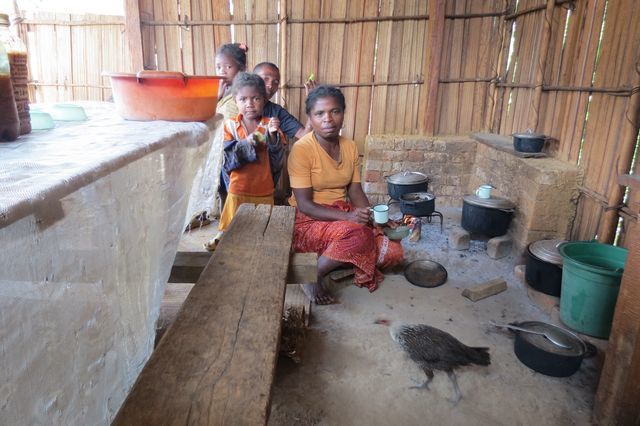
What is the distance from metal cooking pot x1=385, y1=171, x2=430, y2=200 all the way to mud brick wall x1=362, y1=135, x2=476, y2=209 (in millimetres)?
659

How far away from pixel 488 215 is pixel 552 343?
1.50m

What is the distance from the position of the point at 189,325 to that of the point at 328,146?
7.53 ft

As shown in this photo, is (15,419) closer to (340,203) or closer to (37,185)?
(37,185)

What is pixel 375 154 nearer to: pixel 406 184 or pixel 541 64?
pixel 406 184

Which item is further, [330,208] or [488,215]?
[488,215]

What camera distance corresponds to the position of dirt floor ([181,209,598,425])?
81.5 inches

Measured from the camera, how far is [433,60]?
4656mm

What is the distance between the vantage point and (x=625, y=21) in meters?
2.86

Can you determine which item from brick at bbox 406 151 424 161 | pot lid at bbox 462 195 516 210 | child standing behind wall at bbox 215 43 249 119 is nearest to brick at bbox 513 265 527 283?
pot lid at bbox 462 195 516 210

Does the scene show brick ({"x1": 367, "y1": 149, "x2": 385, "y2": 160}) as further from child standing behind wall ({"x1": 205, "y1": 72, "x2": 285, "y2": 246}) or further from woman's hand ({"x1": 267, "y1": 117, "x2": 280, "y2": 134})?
woman's hand ({"x1": 267, "y1": 117, "x2": 280, "y2": 134})

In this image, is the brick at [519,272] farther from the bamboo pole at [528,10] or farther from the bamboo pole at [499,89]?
the bamboo pole at [528,10]

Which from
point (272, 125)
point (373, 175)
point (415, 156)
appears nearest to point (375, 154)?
point (373, 175)

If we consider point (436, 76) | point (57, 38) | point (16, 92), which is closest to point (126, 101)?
point (16, 92)

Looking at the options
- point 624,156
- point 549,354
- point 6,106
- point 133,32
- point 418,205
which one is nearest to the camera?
point 6,106
